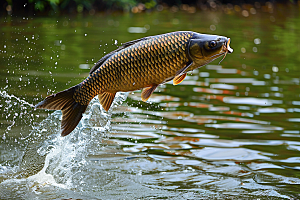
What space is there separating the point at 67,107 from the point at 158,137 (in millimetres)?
2975

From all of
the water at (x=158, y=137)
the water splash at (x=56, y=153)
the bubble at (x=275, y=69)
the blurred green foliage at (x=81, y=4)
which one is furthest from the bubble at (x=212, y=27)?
the water splash at (x=56, y=153)

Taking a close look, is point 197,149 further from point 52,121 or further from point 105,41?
point 105,41

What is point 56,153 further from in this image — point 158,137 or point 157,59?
point 157,59


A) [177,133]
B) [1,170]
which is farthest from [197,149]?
[1,170]

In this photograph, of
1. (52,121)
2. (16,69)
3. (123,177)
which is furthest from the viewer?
(16,69)

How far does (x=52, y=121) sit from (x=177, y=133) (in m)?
1.82

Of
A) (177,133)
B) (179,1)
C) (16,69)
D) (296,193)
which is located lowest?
(296,193)

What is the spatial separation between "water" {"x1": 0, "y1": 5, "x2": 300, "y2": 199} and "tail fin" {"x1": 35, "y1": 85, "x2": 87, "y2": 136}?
103 cm

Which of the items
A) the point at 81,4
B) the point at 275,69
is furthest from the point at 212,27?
the point at 275,69

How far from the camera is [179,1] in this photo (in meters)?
30.7

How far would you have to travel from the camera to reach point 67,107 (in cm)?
363

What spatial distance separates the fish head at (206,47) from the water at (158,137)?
1.76 meters

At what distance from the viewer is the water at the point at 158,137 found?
4891mm

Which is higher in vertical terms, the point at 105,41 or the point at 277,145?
the point at 105,41
